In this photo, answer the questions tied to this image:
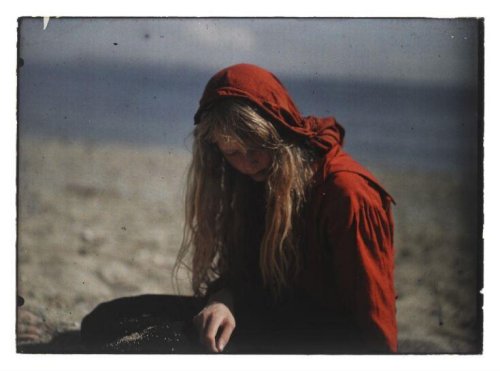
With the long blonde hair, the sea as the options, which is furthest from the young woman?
the sea

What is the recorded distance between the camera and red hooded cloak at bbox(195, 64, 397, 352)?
315 centimetres

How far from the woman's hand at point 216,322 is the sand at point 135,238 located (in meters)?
0.15

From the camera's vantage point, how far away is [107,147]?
3406 mm

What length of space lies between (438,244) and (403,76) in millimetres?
796

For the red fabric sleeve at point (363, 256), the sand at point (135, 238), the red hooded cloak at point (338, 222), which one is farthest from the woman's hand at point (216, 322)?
the red fabric sleeve at point (363, 256)

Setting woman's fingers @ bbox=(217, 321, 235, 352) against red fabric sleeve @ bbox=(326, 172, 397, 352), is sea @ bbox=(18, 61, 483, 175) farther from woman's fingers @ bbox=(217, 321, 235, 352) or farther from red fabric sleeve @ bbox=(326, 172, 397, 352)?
woman's fingers @ bbox=(217, 321, 235, 352)

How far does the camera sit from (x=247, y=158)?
327 centimetres

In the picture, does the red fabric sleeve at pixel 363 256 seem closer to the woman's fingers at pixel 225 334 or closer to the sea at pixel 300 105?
the sea at pixel 300 105

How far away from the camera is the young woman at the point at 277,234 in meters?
3.18

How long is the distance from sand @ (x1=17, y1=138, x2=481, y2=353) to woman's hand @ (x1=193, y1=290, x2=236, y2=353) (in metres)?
0.15

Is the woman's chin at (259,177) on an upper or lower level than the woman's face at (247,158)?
lower

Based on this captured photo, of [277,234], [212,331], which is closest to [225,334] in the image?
[212,331]

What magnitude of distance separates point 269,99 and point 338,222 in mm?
601

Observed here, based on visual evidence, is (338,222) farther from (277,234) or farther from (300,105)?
(300,105)
